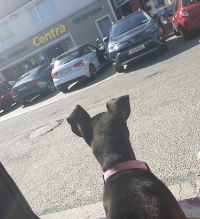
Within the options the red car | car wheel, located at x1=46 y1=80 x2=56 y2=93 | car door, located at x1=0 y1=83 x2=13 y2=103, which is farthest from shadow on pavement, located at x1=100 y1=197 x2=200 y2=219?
car door, located at x1=0 y1=83 x2=13 y2=103

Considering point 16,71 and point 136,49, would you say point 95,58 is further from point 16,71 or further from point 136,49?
point 16,71

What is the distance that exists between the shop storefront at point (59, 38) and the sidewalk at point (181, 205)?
59.5ft

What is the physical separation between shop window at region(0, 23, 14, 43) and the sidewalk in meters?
22.3

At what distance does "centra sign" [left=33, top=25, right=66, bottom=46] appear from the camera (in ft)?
67.2

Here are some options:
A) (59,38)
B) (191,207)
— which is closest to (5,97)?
(59,38)

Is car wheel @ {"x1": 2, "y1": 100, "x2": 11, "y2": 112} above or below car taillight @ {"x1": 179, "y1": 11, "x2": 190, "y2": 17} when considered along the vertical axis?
below

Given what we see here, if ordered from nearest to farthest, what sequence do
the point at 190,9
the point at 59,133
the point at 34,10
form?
the point at 59,133 < the point at 190,9 < the point at 34,10

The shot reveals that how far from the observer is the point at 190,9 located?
8.66 meters

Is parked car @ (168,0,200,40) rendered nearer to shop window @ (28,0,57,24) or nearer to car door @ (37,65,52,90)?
car door @ (37,65,52,90)

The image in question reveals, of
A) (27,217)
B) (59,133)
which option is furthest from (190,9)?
(27,217)

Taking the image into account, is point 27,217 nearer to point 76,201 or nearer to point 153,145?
point 76,201

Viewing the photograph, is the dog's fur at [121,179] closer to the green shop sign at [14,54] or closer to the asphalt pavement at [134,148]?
the asphalt pavement at [134,148]

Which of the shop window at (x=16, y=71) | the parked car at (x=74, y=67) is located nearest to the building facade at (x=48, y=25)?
the shop window at (x=16, y=71)

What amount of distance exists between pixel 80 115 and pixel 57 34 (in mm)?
20133
